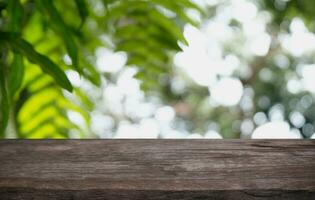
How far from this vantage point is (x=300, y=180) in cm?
66

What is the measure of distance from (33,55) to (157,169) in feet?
0.89

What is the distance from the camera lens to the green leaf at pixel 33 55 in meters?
0.82

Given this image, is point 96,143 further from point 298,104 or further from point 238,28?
point 238,28

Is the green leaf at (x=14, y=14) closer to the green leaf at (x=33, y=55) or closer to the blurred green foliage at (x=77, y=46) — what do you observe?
the green leaf at (x=33, y=55)

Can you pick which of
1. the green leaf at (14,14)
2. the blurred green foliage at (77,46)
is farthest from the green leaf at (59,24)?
the blurred green foliage at (77,46)

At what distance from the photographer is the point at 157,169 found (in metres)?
0.67

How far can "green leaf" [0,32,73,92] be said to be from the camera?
823mm

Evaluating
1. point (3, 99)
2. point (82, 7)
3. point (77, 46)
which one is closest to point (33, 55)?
point (3, 99)

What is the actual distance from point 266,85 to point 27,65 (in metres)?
6.47

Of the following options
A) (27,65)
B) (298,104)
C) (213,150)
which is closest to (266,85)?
(298,104)

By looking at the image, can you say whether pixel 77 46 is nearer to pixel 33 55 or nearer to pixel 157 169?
pixel 33 55

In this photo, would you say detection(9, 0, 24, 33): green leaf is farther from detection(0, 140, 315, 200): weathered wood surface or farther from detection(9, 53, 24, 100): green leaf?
detection(0, 140, 315, 200): weathered wood surface

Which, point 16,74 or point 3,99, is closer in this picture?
point 3,99

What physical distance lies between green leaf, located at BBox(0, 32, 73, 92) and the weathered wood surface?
148 millimetres
